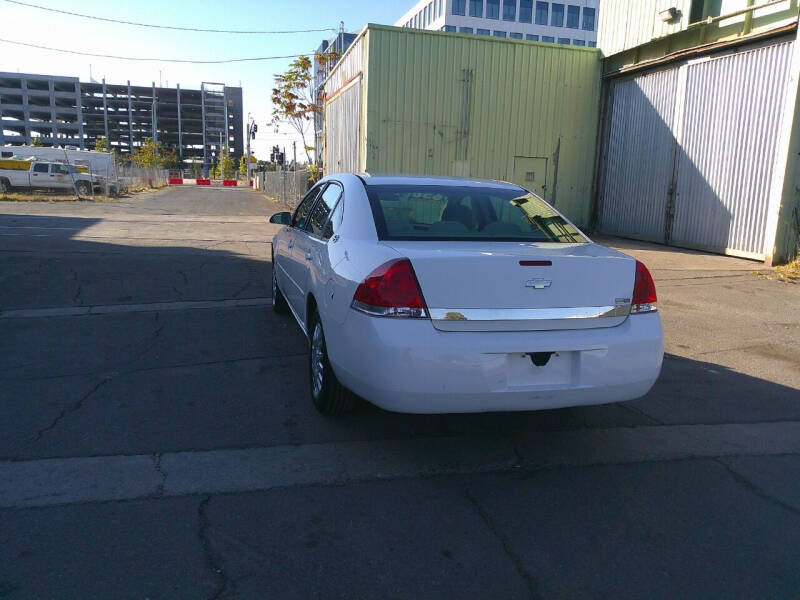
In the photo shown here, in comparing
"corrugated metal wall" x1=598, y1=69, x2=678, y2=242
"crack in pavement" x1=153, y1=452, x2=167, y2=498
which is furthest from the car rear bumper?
"corrugated metal wall" x1=598, y1=69, x2=678, y2=242

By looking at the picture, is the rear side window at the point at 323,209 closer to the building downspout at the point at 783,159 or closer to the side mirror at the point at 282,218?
the side mirror at the point at 282,218

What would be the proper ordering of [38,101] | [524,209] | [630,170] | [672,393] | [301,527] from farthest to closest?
[38,101] → [630,170] → [672,393] → [524,209] → [301,527]

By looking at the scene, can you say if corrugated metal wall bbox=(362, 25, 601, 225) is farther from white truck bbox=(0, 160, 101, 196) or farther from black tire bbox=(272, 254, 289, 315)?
white truck bbox=(0, 160, 101, 196)

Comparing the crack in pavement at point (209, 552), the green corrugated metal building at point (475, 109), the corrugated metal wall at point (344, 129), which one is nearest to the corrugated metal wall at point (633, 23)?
the green corrugated metal building at point (475, 109)

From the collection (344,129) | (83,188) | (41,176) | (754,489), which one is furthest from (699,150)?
(41,176)

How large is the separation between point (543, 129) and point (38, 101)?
127 m

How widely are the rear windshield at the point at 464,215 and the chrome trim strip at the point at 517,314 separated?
750mm

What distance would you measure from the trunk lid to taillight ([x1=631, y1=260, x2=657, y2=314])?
0.18ft

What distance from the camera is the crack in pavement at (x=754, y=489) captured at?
10.2 feet

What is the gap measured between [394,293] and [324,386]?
107 centimetres

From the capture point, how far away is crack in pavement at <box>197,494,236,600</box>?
2.42 metres

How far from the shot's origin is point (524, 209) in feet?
14.4

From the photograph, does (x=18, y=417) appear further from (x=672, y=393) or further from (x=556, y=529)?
(x=672, y=393)

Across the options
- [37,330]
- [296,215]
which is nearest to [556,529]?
[296,215]
